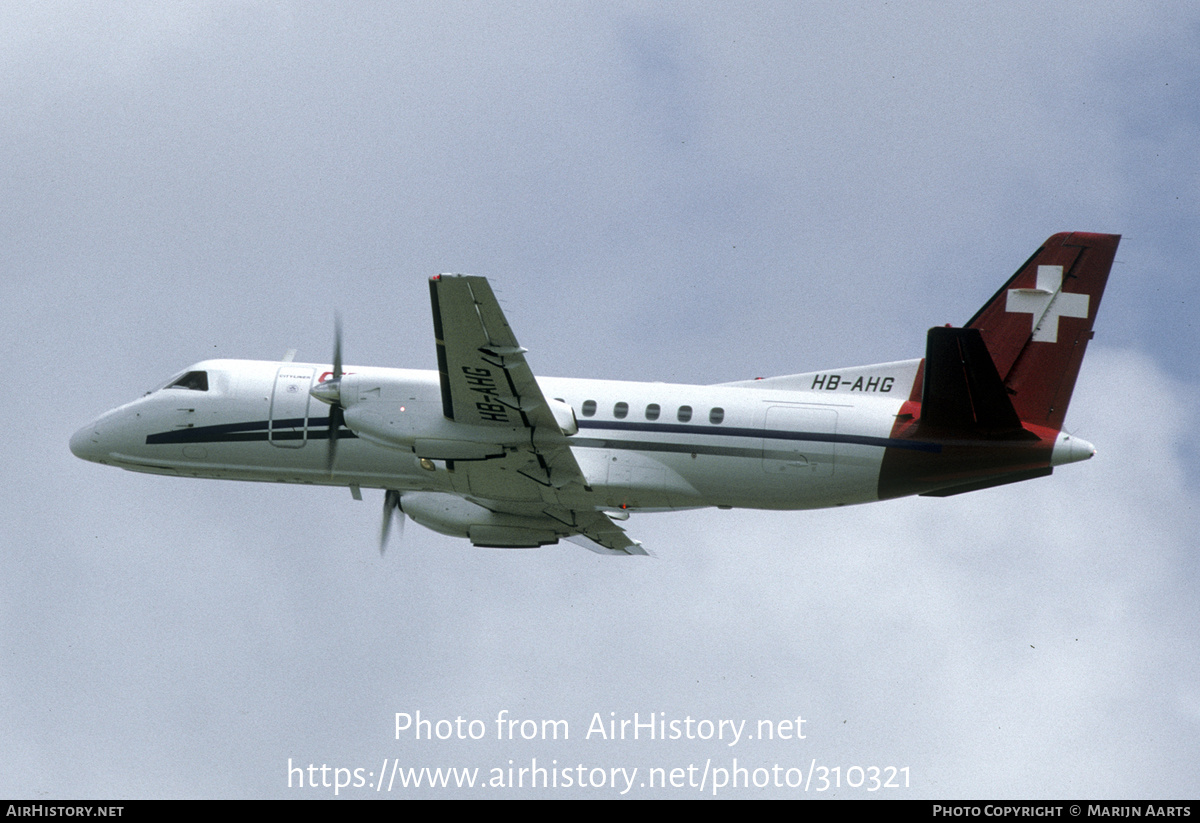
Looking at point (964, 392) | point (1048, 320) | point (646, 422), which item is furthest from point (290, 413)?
point (1048, 320)

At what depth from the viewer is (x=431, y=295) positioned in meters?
23.0

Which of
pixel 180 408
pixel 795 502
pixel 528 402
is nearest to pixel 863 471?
pixel 795 502

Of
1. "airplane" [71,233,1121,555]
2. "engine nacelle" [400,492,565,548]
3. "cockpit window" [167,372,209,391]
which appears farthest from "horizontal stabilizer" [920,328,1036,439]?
"cockpit window" [167,372,209,391]

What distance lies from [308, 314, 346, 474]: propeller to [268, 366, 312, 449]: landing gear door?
536 millimetres

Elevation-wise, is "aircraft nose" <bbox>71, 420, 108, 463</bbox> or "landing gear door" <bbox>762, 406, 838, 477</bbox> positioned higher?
"landing gear door" <bbox>762, 406, 838, 477</bbox>

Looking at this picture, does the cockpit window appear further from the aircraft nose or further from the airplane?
the aircraft nose

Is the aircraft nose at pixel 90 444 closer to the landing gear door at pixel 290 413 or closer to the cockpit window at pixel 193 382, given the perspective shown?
the cockpit window at pixel 193 382

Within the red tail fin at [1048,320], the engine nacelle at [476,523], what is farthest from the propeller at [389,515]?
the red tail fin at [1048,320]

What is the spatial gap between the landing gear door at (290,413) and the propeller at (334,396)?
54 centimetres

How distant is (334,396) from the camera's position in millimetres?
25625

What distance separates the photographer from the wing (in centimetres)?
2306

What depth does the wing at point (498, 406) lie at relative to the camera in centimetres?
2306

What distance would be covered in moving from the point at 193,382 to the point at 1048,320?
16.6m

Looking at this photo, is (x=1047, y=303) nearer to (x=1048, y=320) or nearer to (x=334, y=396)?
(x=1048, y=320)
